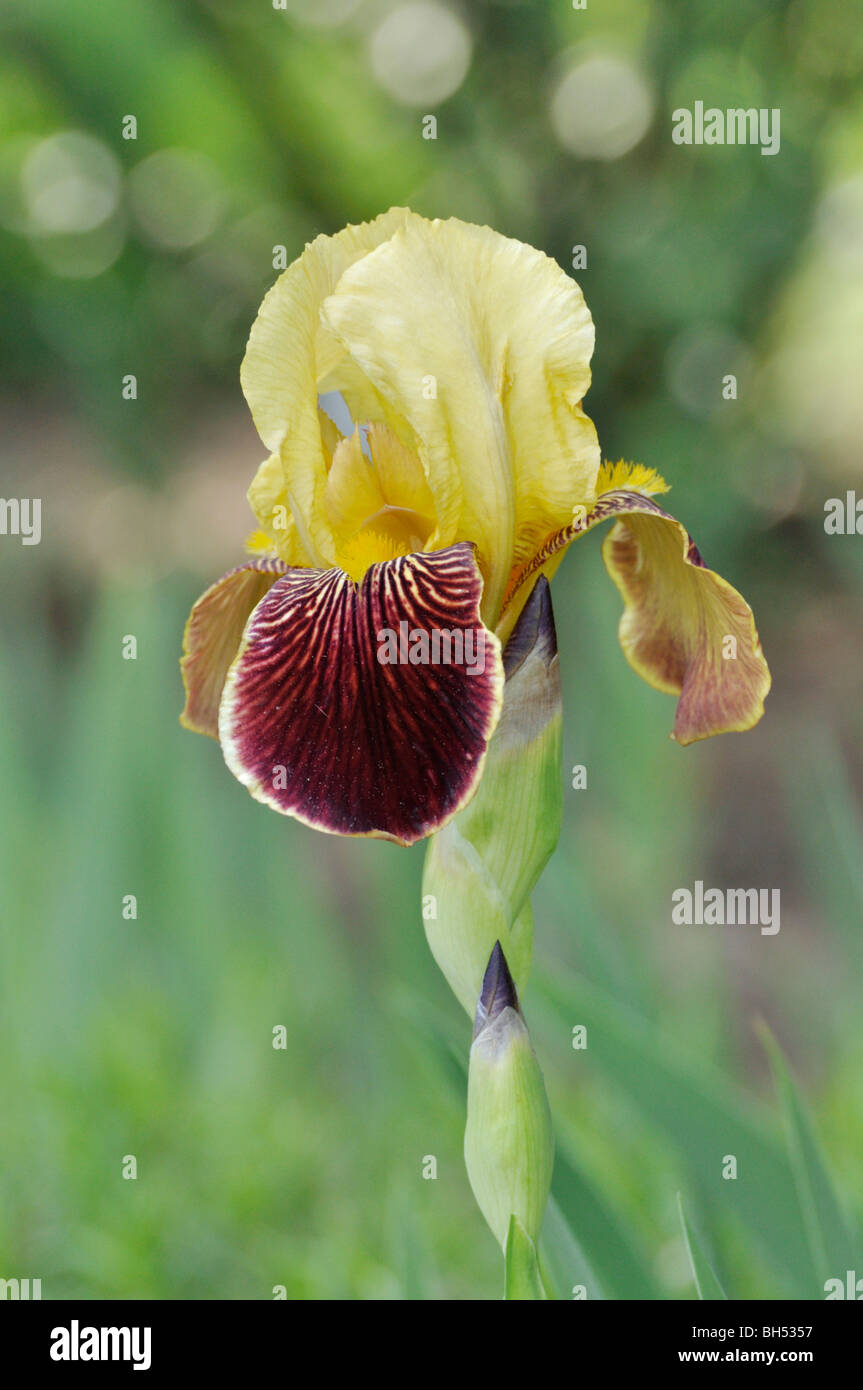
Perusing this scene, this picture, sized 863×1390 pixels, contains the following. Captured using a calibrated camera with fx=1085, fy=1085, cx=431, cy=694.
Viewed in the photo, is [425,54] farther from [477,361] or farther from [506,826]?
[506,826]

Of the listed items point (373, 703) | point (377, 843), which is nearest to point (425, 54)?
point (377, 843)

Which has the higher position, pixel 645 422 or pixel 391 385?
pixel 645 422

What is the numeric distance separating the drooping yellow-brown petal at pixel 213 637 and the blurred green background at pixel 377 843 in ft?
0.79

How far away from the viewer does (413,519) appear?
631mm

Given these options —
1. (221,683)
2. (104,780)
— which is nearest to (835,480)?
(104,780)

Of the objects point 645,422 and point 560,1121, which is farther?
point 645,422

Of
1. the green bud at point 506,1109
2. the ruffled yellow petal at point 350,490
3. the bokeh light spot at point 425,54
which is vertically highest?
the bokeh light spot at point 425,54

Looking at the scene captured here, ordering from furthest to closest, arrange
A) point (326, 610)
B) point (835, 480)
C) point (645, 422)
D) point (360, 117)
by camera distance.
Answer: point (835, 480) < point (645, 422) < point (360, 117) < point (326, 610)

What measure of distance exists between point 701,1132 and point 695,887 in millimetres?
857

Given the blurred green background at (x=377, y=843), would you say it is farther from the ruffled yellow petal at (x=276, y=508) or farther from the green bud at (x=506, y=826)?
the ruffled yellow petal at (x=276, y=508)

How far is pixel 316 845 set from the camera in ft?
6.15

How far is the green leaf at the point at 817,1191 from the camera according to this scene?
2.14 feet

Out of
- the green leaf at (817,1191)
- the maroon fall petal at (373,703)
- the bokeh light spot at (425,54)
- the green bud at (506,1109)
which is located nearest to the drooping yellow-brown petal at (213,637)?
the maroon fall petal at (373,703)
